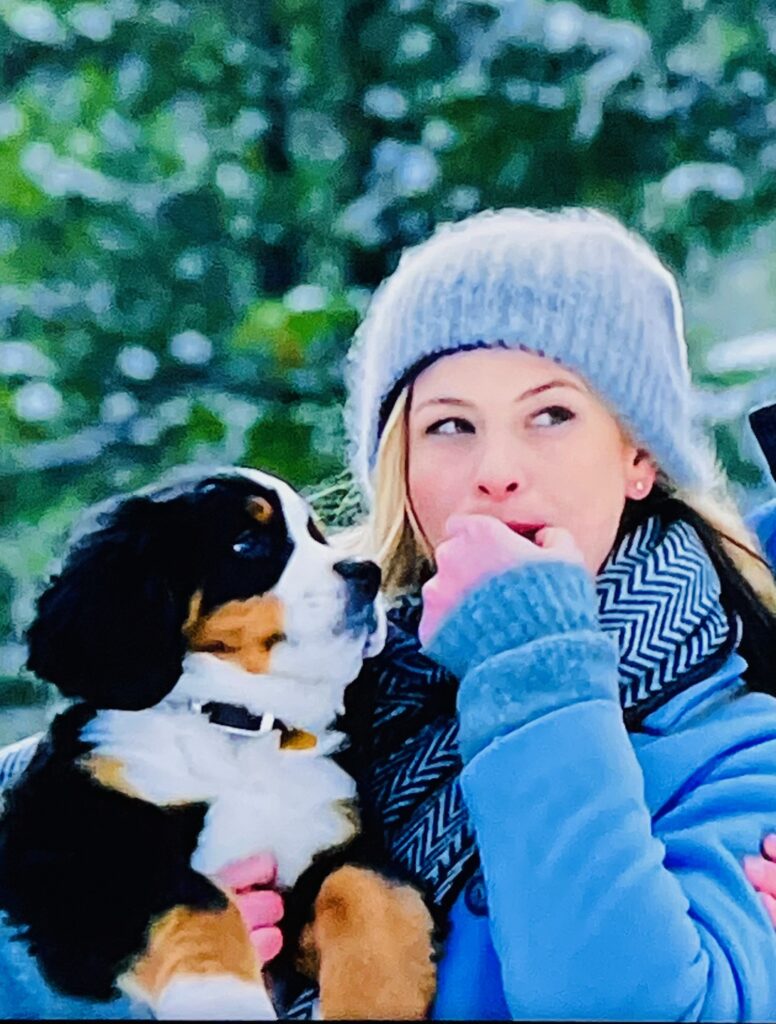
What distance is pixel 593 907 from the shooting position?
86 centimetres

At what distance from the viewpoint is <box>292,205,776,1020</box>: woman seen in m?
0.88

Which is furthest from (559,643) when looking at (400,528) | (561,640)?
(400,528)

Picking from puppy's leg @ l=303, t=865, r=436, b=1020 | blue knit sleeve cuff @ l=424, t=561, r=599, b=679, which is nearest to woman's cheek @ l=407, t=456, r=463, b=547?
blue knit sleeve cuff @ l=424, t=561, r=599, b=679

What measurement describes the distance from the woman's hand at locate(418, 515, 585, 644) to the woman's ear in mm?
104

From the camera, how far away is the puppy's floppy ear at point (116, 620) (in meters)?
0.90

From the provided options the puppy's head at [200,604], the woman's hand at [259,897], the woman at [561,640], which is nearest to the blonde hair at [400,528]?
the woman at [561,640]

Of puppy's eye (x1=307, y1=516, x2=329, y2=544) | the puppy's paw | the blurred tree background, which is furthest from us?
the blurred tree background

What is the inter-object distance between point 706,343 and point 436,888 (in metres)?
0.52

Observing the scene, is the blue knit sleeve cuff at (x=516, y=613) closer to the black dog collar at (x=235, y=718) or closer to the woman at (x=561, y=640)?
the woman at (x=561, y=640)

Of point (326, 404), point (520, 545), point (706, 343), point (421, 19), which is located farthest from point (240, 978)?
point (421, 19)

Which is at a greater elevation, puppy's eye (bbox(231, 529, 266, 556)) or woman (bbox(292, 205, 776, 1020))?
puppy's eye (bbox(231, 529, 266, 556))

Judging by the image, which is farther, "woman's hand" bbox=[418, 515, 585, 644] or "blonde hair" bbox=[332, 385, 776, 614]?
"blonde hair" bbox=[332, 385, 776, 614]

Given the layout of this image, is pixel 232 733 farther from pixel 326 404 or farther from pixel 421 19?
pixel 421 19

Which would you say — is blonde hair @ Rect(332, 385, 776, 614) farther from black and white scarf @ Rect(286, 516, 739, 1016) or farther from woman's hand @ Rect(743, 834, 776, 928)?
woman's hand @ Rect(743, 834, 776, 928)
